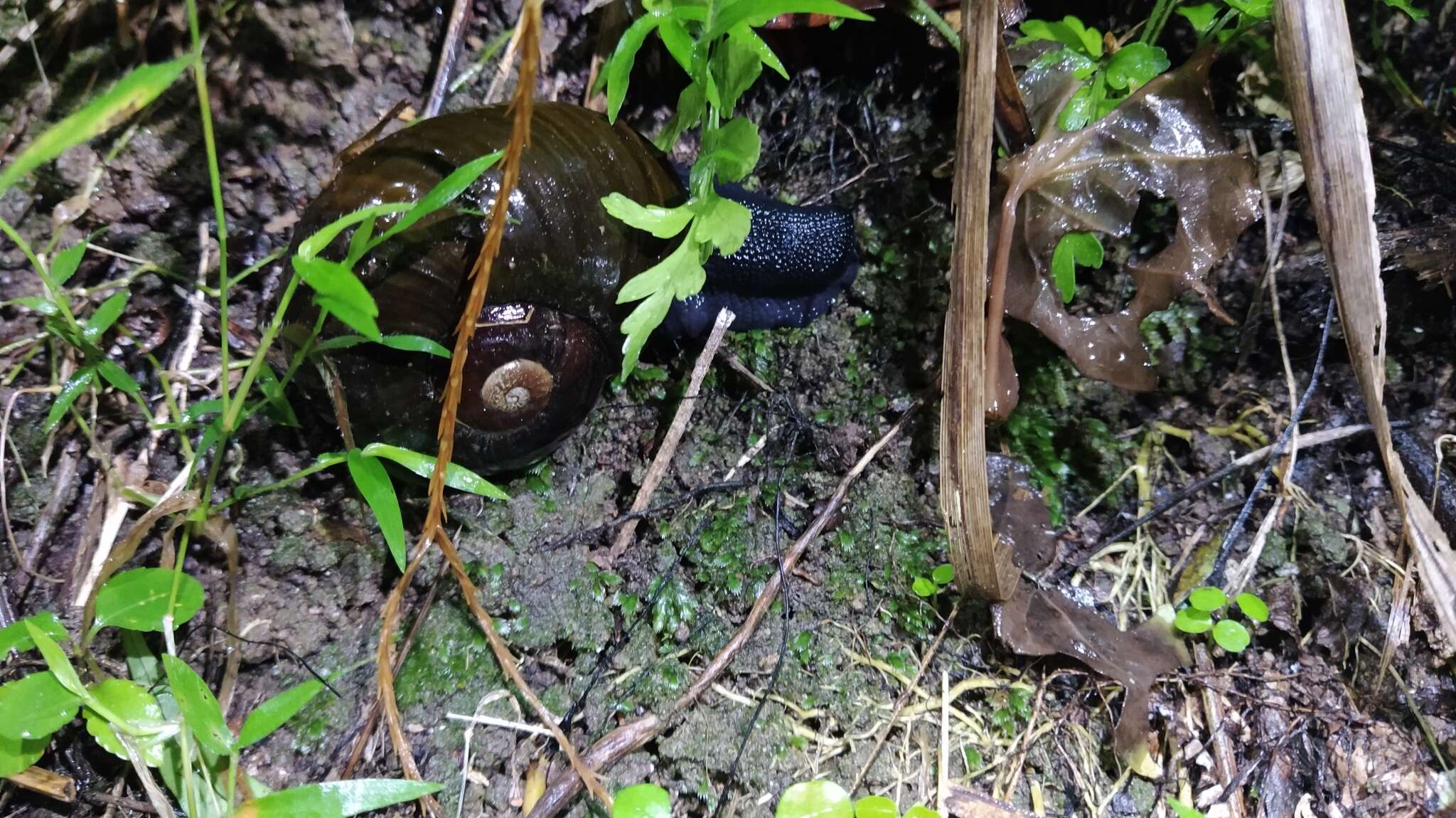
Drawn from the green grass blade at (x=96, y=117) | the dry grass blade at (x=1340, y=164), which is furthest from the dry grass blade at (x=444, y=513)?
the dry grass blade at (x=1340, y=164)

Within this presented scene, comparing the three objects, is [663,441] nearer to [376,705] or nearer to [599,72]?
[376,705]

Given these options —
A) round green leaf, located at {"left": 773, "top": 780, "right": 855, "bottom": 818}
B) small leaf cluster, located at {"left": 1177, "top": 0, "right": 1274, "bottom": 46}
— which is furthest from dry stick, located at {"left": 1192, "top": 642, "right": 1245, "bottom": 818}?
small leaf cluster, located at {"left": 1177, "top": 0, "right": 1274, "bottom": 46}

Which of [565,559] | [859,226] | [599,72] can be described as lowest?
[565,559]

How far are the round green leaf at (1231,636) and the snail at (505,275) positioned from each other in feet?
5.47

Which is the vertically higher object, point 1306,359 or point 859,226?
point 859,226

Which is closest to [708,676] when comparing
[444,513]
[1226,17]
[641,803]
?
[641,803]

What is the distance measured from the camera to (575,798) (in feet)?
5.67

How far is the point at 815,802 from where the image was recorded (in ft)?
5.33

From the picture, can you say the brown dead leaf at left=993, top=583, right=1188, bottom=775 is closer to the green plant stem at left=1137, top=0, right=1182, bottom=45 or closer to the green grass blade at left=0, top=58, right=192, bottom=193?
the green plant stem at left=1137, top=0, right=1182, bottom=45

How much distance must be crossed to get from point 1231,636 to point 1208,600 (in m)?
0.10

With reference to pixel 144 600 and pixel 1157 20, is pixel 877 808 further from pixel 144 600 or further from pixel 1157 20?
pixel 1157 20

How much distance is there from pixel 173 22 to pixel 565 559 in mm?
1666

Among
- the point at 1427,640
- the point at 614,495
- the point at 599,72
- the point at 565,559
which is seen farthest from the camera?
the point at 599,72

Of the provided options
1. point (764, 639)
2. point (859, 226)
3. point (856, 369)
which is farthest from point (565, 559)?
point (859, 226)
